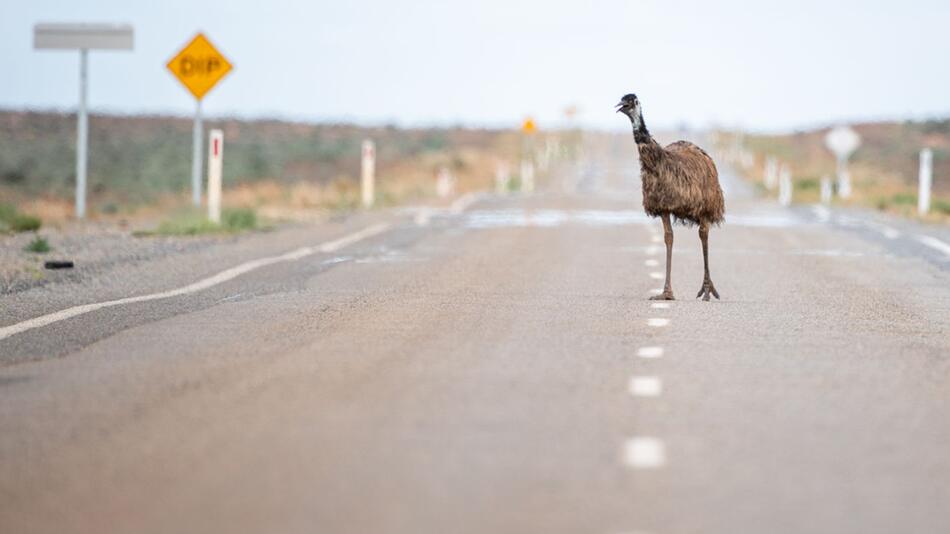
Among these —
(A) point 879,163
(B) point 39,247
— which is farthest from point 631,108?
(A) point 879,163

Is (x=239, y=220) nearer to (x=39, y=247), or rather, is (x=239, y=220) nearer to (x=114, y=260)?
(x=39, y=247)

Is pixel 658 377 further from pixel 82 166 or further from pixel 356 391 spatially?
pixel 82 166

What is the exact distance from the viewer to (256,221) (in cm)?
2859

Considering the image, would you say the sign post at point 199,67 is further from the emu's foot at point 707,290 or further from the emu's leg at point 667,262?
Result: the emu's foot at point 707,290

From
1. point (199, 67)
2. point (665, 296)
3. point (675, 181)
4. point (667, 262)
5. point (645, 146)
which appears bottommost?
point (665, 296)

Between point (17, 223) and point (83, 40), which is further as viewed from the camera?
point (83, 40)

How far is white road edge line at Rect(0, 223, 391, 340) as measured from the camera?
13109 mm

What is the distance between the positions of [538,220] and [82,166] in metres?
7.90

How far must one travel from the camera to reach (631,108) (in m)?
15.3

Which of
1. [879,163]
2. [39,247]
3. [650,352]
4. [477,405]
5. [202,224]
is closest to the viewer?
[477,405]

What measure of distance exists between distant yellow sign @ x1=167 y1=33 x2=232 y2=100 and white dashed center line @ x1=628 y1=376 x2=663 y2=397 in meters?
19.1

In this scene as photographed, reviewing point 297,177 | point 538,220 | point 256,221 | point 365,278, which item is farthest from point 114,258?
point 297,177

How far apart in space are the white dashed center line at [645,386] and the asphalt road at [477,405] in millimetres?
40

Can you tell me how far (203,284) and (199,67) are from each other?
38.8ft
